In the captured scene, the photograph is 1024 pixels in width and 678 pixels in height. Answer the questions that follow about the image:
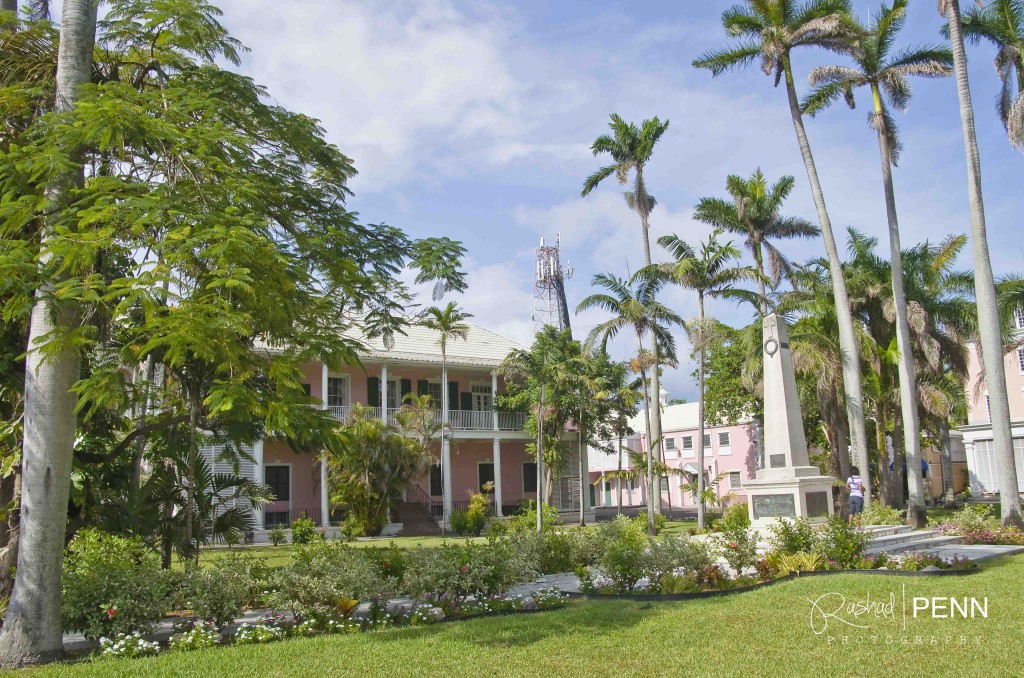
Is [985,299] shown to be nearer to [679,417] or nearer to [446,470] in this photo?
[446,470]

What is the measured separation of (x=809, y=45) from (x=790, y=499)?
13.2 meters

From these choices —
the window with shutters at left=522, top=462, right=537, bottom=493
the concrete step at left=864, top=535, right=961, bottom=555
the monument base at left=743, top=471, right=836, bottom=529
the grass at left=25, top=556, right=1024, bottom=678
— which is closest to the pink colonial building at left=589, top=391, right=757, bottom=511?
the window with shutters at left=522, top=462, right=537, bottom=493

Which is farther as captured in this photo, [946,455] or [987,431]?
[987,431]

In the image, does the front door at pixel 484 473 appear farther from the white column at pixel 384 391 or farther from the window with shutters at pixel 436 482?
the white column at pixel 384 391

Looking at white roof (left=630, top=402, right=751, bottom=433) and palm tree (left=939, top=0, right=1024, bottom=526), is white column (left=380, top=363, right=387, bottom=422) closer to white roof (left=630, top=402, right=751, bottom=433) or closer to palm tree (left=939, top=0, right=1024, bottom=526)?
palm tree (left=939, top=0, right=1024, bottom=526)

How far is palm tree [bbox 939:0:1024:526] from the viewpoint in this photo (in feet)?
59.2

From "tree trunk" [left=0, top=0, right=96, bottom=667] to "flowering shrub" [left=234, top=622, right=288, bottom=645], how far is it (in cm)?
163

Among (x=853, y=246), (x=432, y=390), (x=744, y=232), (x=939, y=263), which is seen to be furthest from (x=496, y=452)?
(x=939, y=263)

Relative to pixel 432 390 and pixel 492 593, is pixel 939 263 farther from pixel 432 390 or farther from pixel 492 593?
pixel 492 593

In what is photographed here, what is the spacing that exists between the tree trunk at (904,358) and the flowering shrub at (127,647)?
1762 centimetres

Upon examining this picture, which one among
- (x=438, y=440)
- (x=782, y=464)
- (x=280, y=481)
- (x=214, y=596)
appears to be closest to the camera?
(x=214, y=596)

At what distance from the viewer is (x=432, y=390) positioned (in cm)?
3144

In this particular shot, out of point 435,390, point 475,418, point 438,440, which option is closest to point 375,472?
point 438,440

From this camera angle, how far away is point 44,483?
7641mm
